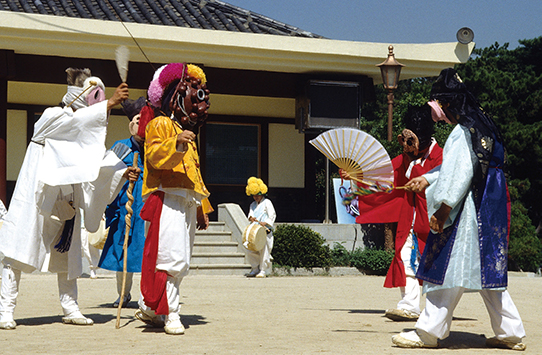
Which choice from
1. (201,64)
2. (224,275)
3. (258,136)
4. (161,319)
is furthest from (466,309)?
(258,136)

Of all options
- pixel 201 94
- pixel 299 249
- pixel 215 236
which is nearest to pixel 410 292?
pixel 201 94

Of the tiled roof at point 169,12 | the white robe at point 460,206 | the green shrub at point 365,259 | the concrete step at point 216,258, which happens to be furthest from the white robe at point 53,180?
the tiled roof at point 169,12

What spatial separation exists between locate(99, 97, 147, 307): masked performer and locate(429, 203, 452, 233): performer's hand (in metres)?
3.08

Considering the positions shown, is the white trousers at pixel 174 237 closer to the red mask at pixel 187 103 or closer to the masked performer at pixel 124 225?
the red mask at pixel 187 103

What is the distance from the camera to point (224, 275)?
11883 mm

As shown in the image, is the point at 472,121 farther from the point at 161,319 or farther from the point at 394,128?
the point at 394,128

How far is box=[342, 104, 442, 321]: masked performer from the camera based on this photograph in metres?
6.10

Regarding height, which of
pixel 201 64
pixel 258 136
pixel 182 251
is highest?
pixel 201 64

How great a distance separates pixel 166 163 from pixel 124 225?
82.3 inches

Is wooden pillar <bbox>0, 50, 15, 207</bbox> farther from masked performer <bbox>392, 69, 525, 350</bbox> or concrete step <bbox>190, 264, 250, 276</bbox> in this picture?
masked performer <bbox>392, 69, 525, 350</bbox>

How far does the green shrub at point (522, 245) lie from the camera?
2135 cm

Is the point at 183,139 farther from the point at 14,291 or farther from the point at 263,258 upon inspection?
the point at 263,258

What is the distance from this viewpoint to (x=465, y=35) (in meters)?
14.0

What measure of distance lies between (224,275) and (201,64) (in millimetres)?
4233
